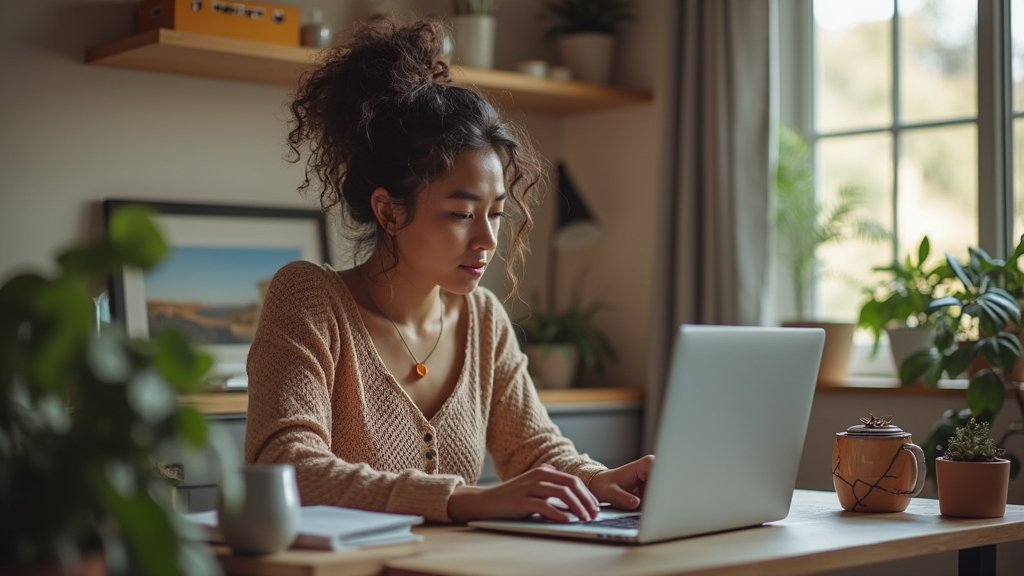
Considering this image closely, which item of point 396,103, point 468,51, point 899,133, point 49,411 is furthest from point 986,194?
point 49,411

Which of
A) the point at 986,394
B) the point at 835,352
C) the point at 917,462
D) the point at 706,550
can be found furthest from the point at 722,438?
the point at 835,352

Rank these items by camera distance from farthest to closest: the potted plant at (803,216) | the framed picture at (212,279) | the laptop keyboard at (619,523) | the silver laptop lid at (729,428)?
the potted plant at (803,216), the framed picture at (212,279), the laptop keyboard at (619,523), the silver laptop lid at (729,428)

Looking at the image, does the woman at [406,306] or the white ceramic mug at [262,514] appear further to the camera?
the woman at [406,306]

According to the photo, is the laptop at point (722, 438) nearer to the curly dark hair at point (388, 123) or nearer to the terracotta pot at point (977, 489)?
the terracotta pot at point (977, 489)

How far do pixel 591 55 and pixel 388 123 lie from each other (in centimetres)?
193

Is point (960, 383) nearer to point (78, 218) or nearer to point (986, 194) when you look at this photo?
point (986, 194)

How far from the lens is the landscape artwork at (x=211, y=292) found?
125 inches

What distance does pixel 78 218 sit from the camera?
3139 millimetres

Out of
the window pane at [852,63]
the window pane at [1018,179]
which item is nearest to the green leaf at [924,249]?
the window pane at [1018,179]

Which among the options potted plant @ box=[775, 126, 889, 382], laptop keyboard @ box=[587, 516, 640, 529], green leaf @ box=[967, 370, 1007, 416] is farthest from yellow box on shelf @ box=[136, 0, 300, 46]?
laptop keyboard @ box=[587, 516, 640, 529]

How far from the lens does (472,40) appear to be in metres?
3.63

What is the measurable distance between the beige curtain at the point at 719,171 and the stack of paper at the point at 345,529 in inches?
87.3

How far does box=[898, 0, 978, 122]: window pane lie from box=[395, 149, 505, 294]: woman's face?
1784mm

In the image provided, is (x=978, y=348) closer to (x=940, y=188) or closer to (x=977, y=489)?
(x=940, y=188)
